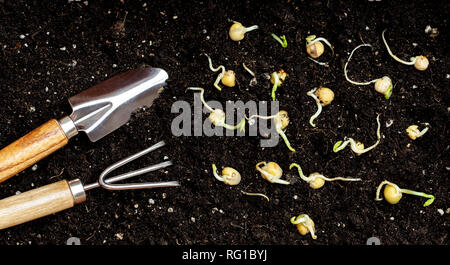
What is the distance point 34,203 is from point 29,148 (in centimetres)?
13

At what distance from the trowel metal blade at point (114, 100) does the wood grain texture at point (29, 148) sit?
56mm

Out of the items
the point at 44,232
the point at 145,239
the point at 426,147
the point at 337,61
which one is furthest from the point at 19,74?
the point at 426,147

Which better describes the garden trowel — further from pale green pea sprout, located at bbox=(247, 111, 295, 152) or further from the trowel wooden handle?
pale green pea sprout, located at bbox=(247, 111, 295, 152)

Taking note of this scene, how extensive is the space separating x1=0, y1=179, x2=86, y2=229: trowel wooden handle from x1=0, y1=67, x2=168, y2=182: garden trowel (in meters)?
0.07

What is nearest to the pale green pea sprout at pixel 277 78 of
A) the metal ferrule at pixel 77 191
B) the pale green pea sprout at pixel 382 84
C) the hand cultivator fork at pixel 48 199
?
the pale green pea sprout at pixel 382 84

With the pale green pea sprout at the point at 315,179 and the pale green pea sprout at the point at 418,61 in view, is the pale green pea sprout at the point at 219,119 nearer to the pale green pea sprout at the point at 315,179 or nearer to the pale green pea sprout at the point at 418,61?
the pale green pea sprout at the point at 315,179

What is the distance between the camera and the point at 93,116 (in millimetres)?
1343

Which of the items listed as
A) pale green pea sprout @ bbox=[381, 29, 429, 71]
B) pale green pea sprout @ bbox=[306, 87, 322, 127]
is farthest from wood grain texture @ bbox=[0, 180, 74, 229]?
pale green pea sprout @ bbox=[381, 29, 429, 71]

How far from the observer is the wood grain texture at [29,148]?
4.21ft

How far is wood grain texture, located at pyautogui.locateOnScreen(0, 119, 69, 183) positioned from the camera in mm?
1283

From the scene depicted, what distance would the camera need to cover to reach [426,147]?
144 centimetres

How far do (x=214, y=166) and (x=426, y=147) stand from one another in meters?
0.55

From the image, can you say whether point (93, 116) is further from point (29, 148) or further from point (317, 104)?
point (317, 104)

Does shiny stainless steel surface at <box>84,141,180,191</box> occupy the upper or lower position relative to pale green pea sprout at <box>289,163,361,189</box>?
upper
